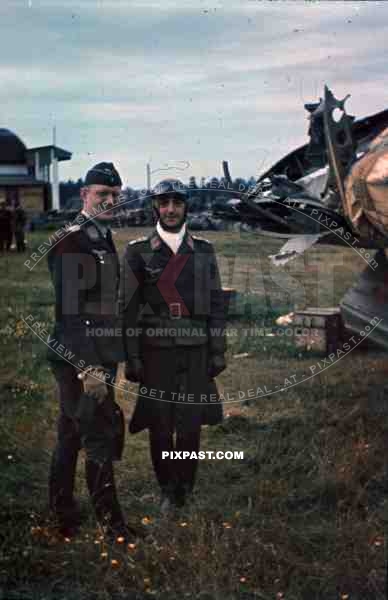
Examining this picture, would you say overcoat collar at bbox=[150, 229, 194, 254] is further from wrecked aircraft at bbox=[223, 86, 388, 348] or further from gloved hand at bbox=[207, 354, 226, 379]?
wrecked aircraft at bbox=[223, 86, 388, 348]

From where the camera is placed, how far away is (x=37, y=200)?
10039 millimetres

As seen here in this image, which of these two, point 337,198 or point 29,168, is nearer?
point 337,198

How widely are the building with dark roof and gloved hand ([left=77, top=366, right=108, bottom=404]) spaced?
59.0 inches

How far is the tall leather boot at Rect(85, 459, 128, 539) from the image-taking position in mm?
4148

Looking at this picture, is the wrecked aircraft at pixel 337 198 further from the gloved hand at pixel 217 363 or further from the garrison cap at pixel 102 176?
the garrison cap at pixel 102 176

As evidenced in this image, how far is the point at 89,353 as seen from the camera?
3965 millimetres

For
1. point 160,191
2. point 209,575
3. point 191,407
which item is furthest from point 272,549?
point 160,191

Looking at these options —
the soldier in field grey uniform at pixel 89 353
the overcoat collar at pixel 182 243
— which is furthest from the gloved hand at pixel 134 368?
the overcoat collar at pixel 182 243

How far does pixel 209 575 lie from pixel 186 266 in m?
1.57

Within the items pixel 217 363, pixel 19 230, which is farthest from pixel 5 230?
pixel 217 363

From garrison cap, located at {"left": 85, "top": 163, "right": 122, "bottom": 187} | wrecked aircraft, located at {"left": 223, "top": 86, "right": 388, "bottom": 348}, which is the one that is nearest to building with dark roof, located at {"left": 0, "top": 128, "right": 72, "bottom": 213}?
garrison cap, located at {"left": 85, "top": 163, "right": 122, "bottom": 187}

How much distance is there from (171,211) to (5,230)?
564 inches

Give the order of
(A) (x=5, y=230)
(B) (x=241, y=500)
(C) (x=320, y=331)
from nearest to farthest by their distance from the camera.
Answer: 1. (B) (x=241, y=500)
2. (C) (x=320, y=331)
3. (A) (x=5, y=230)

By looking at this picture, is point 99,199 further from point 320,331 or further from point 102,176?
point 320,331
